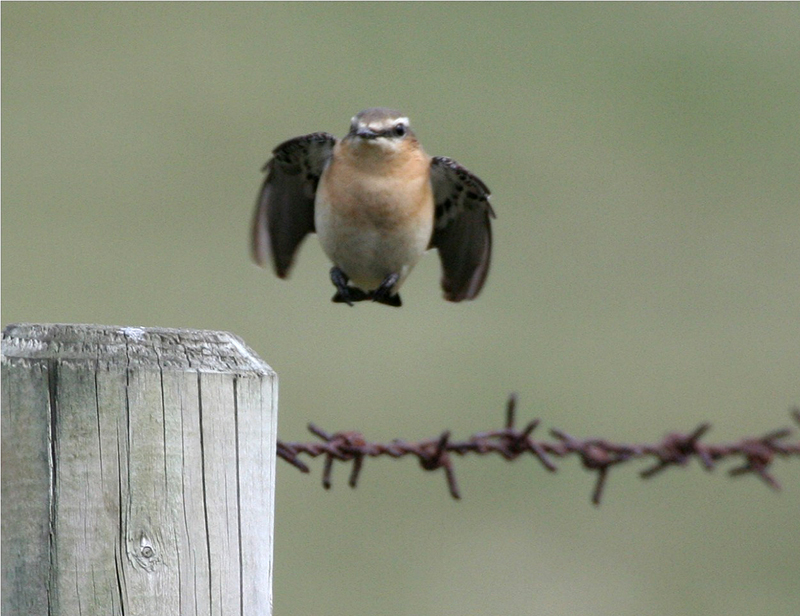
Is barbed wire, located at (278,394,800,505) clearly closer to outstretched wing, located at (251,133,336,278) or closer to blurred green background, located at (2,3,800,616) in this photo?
outstretched wing, located at (251,133,336,278)

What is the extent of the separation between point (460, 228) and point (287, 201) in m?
0.89

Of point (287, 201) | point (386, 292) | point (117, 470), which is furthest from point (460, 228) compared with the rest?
point (117, 470)

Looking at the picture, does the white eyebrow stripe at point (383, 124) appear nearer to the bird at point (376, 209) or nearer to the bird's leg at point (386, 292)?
the bird at point (376, 209)

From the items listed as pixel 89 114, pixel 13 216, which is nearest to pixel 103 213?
pixel 13 216

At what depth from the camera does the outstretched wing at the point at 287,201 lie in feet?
20.2

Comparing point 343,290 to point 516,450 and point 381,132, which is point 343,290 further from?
point 516,450

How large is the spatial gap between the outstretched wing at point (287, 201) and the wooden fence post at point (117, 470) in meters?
3.48

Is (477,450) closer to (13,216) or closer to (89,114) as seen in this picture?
(13,216)

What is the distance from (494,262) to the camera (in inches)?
482

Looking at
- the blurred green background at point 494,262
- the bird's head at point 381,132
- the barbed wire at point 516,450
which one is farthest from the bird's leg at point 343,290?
the blurred green background at point 494,262

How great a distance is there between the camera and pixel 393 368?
1141 cm

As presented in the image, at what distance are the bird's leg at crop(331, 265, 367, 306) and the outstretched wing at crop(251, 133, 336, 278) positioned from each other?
1.20ft

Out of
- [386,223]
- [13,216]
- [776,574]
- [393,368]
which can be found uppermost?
[386,223]

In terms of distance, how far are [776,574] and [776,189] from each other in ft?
19.3
